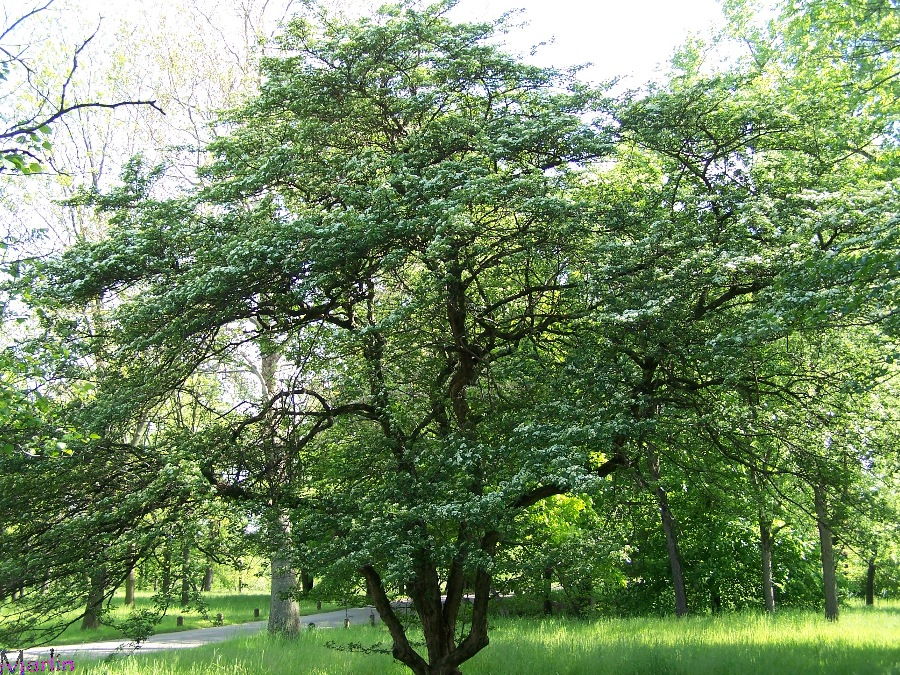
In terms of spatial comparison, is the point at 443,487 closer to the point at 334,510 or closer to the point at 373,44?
the point at 334,510

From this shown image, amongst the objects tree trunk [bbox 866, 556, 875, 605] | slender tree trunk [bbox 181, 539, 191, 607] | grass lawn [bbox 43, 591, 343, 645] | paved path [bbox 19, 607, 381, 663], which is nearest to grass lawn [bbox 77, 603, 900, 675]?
grass lawn [bbox 43, 591, 343, 645]

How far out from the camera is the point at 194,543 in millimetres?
8688

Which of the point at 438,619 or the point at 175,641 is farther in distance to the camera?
the point at 175,641

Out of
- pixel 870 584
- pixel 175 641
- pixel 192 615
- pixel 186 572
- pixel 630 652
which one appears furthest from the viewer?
pixel 192 615

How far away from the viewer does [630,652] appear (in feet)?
43.9

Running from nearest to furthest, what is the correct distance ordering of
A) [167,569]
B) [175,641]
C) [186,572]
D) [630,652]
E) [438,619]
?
[186,572] < [167,569] < [438,619] < [630,652] < [175,641]


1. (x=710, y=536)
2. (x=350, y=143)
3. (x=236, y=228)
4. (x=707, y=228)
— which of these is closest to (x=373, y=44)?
(x=350, y=143)

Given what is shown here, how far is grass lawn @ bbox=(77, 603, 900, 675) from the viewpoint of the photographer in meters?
11.6

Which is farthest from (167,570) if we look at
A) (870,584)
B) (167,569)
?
(870,584)

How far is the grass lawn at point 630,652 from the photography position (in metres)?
11.6

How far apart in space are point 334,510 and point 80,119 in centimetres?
1885

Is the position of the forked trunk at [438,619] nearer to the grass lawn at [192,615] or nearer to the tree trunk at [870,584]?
the grass lawn at [192,615]

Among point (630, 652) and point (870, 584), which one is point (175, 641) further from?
point (870, 584)

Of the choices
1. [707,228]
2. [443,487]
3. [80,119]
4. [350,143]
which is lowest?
[443,487]
